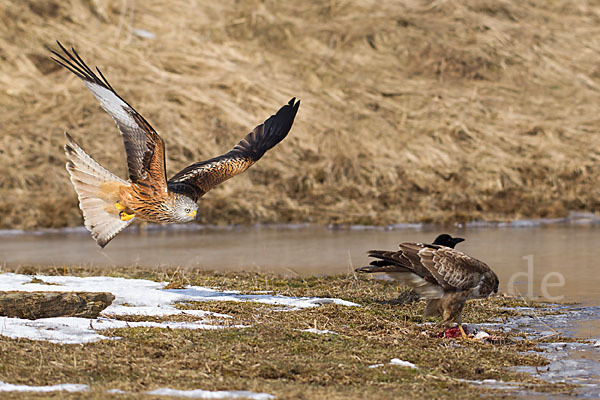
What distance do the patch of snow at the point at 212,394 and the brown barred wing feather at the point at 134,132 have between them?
361 cm

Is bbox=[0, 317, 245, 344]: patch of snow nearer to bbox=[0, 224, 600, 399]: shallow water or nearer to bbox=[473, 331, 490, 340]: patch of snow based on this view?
bbox=[473, 331, 490, 340]: patch of snow

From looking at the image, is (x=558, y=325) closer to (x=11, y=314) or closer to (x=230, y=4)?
(x=11, y=314)

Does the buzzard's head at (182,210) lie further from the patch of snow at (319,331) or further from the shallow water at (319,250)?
the shallow water at (319,250)

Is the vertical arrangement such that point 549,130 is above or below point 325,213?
above

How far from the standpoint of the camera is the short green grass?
18.8ft

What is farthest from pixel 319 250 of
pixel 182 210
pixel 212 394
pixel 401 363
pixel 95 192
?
pixel 212 394

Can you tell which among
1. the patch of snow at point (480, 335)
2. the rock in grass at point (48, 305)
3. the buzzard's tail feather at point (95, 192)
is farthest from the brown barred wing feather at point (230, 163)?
the patch of snow at point (480, 335)

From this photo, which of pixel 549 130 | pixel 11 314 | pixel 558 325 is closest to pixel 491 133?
pixel 549 130

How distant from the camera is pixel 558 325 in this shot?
29.0 feet

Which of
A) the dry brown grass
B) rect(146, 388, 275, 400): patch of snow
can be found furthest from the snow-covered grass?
the dry brown grass

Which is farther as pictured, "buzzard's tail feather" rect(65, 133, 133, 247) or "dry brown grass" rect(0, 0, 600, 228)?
"dry brown grass" rect(0, 0, 600, 228)

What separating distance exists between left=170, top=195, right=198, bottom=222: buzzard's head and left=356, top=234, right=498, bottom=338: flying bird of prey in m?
2.26

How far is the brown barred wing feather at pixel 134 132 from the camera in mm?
8383

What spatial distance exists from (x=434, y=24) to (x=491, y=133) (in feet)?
30.4
